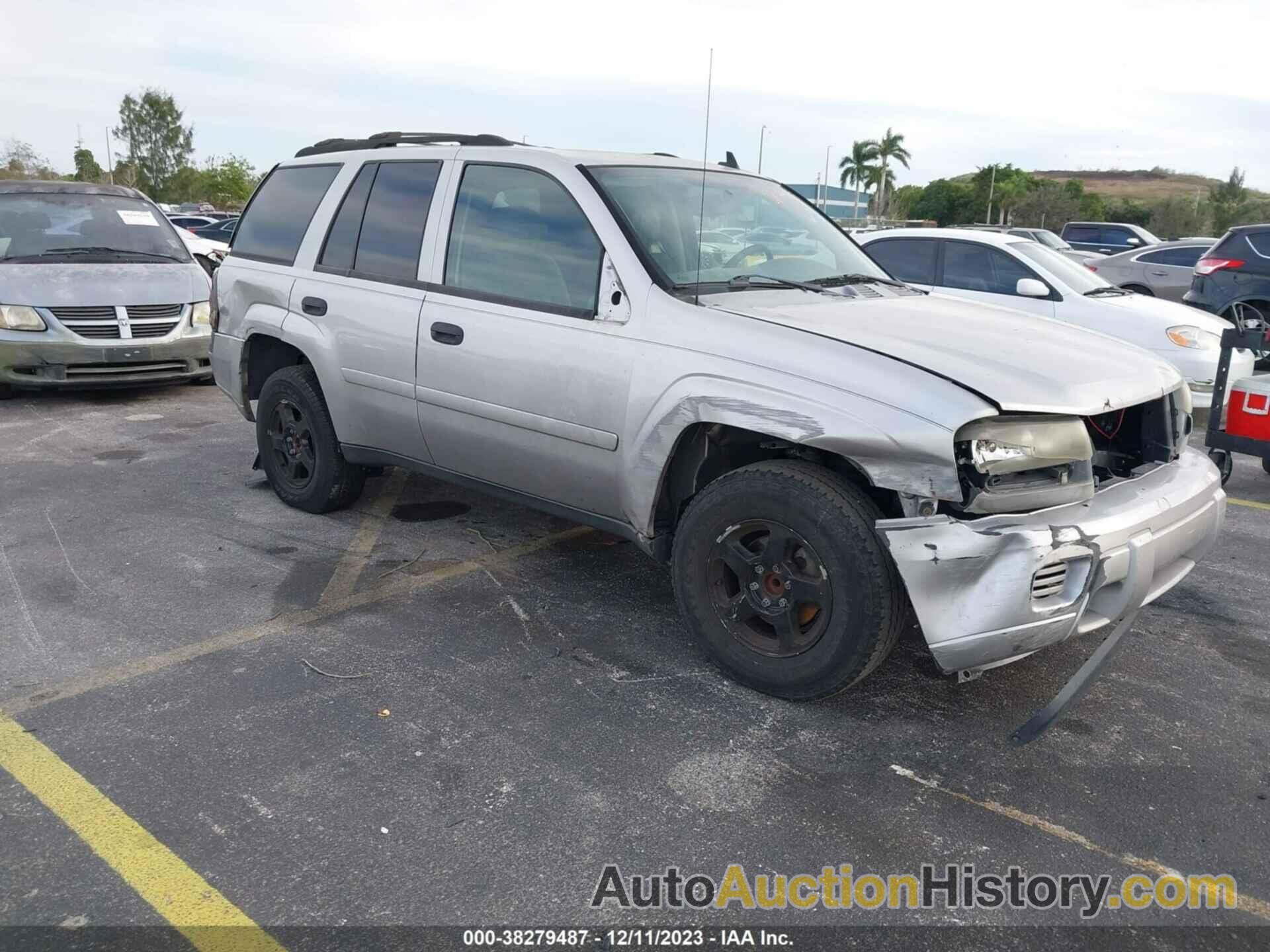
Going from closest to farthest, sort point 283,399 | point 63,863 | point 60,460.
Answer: point 63,863
point 283,399
point 60,460

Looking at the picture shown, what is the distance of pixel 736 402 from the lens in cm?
335

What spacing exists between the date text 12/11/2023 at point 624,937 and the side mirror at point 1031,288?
6.89 m

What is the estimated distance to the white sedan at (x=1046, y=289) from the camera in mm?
7961

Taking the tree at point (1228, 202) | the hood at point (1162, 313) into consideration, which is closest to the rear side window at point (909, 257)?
the hood at point (1162, 313)

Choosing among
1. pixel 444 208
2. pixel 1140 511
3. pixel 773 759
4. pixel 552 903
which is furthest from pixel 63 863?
pixel 1140 511

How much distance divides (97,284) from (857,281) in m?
6.51

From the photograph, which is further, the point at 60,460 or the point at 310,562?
the point at 60,460

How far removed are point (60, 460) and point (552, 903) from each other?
5.43 metres

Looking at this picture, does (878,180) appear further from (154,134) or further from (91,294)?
(91,294)

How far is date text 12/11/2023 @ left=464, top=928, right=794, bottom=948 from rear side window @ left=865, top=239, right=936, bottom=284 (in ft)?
Answer: 23.3

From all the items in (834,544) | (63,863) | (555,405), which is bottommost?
(63,863)

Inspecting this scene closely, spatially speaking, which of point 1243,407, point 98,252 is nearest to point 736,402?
point 1243,407

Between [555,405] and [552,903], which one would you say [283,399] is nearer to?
[555,405]

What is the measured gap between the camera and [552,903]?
2457mm
